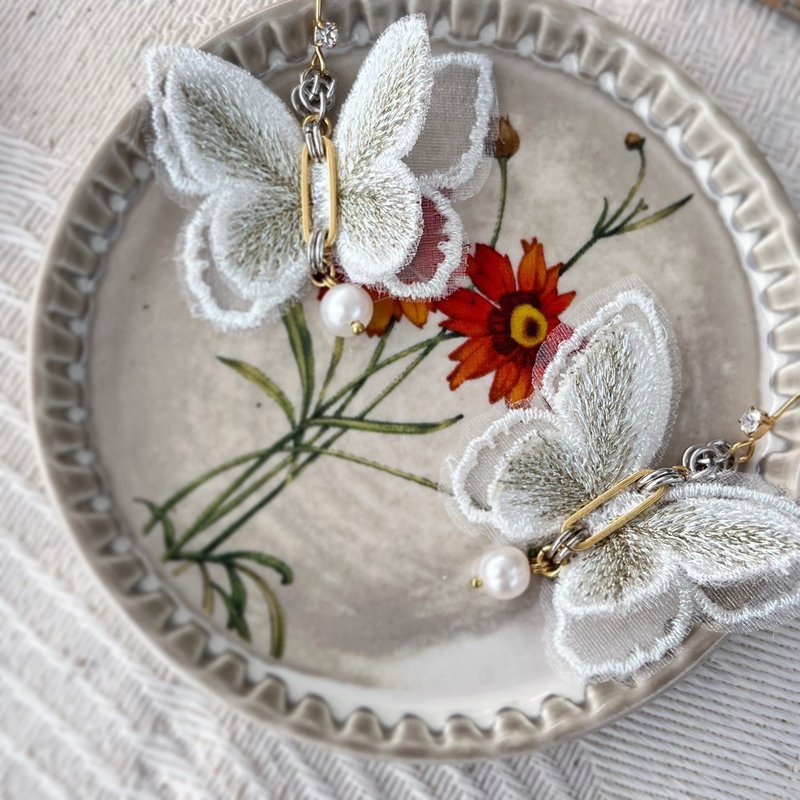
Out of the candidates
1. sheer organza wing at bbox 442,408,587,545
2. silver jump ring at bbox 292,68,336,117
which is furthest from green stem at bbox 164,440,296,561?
silver jump ring at bbox 292,68,336,117

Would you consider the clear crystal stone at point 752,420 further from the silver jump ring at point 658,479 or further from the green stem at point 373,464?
the green stem at point 373,464

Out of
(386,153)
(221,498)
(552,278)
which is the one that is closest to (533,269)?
(552,278)

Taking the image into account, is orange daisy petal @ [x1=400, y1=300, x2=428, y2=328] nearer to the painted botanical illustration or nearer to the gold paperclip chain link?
the painted botanical illustration

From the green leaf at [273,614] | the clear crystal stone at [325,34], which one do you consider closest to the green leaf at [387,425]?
the green leaf at [273,614]

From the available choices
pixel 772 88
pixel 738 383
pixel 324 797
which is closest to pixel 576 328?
pixel 738 383

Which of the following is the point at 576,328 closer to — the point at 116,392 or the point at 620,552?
the point at 620,552

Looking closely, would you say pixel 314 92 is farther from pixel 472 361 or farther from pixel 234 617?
pixel 234 617
